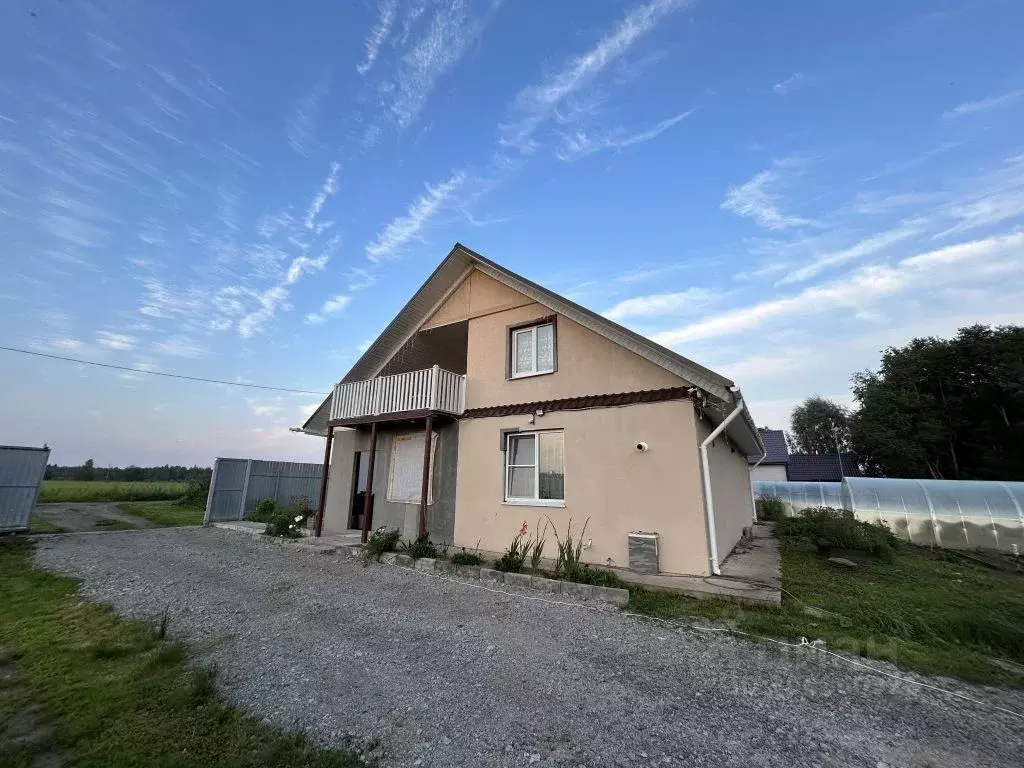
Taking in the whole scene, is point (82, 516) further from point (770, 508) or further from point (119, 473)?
point (119, 473)

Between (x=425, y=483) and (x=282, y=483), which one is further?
(x=282, y=483)

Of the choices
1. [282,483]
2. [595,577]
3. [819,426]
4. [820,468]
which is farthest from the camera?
[819,426]

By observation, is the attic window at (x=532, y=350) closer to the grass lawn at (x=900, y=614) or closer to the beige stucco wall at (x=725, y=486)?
the beige stucco wall at (x=725, y=486)

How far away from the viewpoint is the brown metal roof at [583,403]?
7515 millimetres

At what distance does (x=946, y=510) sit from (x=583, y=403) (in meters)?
11.1

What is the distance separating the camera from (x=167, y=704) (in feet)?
10.4

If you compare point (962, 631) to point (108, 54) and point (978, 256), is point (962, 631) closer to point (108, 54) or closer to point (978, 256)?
point (978, 256)

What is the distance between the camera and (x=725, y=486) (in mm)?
10117

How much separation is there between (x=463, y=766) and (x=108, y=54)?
13.6m

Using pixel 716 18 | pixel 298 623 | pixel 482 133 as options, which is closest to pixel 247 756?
pixel 298 623

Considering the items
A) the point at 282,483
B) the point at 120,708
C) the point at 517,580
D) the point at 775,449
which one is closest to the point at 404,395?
the point at 517,580

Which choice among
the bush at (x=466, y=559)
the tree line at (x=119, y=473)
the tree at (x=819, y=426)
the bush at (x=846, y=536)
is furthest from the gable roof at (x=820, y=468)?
the tree line at (x=119, y=473)

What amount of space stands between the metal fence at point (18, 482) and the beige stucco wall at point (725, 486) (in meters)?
18.6

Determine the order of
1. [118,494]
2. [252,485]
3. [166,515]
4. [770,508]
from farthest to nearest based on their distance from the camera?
[118,494], [770,508], [166,515], [252,485]
